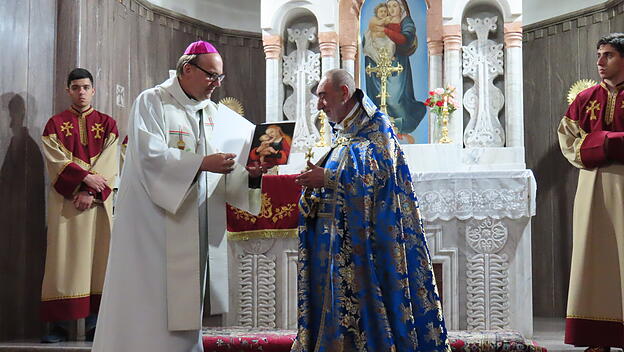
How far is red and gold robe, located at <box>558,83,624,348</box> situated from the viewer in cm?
484

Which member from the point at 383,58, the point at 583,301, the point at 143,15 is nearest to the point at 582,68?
the point at 383,58

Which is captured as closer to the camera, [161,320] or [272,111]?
[161,320]

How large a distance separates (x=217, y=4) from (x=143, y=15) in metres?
1.38

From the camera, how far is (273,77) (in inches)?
301

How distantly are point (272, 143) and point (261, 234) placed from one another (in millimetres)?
2238

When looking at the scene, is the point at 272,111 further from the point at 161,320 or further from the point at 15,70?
the point at 161,320

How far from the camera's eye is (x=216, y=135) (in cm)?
407

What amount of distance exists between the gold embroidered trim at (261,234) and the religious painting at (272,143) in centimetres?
212

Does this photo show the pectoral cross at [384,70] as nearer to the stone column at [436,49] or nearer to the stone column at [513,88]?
the stone column at [436,49]

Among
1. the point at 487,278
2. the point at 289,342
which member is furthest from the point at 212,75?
the point at 487,278

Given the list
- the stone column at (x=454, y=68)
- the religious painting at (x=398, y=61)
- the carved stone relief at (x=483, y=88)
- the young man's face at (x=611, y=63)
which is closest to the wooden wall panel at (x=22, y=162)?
the religious painting at (x=398, y=61)

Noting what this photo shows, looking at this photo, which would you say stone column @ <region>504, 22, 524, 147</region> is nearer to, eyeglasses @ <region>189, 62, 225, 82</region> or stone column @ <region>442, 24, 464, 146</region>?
stone column @ <region>442, 24, 464, 146</region>

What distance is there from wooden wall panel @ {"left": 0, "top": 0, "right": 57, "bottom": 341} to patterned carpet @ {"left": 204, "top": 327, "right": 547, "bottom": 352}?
2.01 metres

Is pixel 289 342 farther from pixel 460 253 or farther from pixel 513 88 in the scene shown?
pixel 513 88
